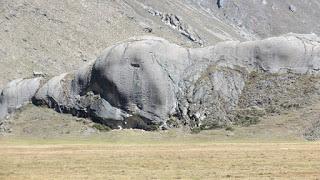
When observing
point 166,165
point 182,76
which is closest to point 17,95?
point 182,76

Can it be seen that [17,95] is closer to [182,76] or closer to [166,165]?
[182,76]

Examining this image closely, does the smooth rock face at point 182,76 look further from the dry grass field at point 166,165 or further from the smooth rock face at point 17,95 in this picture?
the dry grass field at point 166,165

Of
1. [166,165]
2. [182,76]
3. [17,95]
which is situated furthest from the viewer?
[17,95]

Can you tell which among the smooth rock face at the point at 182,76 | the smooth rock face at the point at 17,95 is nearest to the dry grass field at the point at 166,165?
the smooth rock face at the point at 182,76

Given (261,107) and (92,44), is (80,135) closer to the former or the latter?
(261,107)

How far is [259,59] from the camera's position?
7819 cm

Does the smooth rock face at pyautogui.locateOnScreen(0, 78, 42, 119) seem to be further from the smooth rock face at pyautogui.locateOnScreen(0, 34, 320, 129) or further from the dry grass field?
the dry grass field

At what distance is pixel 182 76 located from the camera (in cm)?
7894

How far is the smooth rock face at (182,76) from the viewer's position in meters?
76.5

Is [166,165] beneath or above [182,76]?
above

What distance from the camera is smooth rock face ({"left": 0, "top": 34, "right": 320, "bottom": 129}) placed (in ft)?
251

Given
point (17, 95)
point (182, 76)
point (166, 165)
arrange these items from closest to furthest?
point (166, 165)
point (182, 76)
point (17, 95)

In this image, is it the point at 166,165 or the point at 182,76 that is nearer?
the point at 166,165

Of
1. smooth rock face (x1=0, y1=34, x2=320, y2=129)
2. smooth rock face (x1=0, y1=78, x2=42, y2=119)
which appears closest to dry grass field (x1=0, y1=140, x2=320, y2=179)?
smooth rock face (x1=0, y1=34, x2=320, y2=129)
